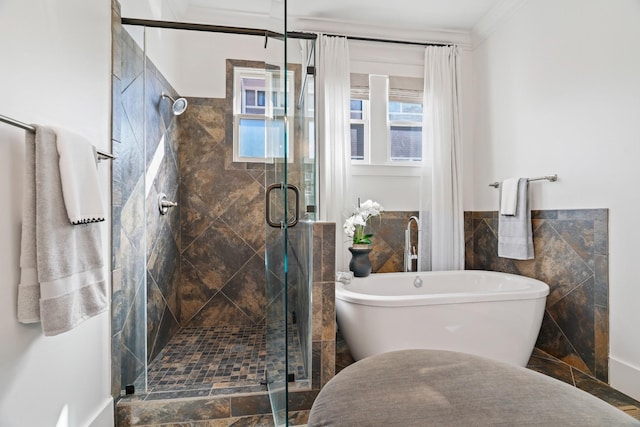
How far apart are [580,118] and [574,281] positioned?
109cm

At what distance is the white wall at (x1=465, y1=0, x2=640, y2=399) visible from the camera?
1.91m

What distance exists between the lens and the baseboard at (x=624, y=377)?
1.86m

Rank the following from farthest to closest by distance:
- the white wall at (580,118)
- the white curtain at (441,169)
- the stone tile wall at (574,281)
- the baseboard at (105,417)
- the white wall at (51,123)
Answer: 1. the white curtain at (441,169)
2. the stone tile wall at (574,281)
3. the white wall at (580,118)
4. the baseboard at (105,417)
5. the white wall at (51,123)

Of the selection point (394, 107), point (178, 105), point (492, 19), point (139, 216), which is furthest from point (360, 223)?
point (492, 19)

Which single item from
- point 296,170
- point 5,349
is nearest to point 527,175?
point 296,170

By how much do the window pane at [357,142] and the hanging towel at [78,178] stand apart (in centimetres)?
223

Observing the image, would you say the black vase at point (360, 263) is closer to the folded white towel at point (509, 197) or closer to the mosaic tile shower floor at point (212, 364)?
the mosaic tile shower floor at point (212, 364)

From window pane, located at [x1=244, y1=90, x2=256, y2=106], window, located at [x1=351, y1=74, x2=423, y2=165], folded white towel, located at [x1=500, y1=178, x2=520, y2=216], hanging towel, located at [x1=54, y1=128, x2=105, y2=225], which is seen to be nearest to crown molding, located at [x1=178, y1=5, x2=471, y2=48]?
window, located at [x1=351, y1=74, x2=423, y2=165]

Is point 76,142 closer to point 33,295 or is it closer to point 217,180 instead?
point 33,295

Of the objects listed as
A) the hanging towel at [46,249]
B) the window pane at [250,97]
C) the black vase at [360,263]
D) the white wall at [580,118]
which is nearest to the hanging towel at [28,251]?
the hanging towel at [46,249]

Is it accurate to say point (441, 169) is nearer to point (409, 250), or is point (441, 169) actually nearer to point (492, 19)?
point (409, 250)

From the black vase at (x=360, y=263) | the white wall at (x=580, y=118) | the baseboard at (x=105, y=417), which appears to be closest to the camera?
the baseboard at (x=105, y=417)

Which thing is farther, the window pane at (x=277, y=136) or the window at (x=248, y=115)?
the window at (x=248, y=115)

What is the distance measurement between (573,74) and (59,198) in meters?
2.98
